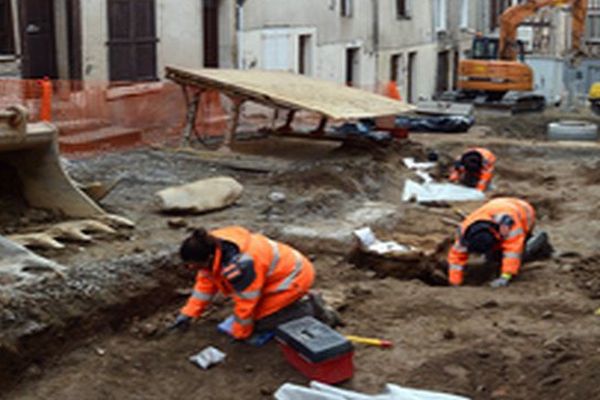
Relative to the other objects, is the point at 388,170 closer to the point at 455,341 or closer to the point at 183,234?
the point at 183,234

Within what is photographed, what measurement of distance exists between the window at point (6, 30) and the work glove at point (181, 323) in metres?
8.36

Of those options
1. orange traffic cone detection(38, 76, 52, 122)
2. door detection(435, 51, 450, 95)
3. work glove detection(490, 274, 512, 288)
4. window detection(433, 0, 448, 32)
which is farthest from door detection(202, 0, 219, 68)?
door detection(435, 51, 450, 95)

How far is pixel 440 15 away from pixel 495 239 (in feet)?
81.0

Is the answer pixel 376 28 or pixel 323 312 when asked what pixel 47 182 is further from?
pixel 376 28

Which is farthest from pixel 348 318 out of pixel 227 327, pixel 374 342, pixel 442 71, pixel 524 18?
pixel 442 71

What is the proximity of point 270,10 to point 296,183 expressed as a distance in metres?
9.58

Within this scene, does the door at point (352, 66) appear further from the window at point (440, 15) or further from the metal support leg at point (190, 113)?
the metal support leg at point (190, 113)

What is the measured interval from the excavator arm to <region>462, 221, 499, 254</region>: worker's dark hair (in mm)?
18541

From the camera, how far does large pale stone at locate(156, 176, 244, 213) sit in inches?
394

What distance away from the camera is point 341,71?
79.5ft

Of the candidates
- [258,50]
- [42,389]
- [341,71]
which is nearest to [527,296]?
[42,389]

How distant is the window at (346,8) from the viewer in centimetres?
2421

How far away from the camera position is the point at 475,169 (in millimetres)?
13203

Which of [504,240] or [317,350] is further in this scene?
[504,240]
